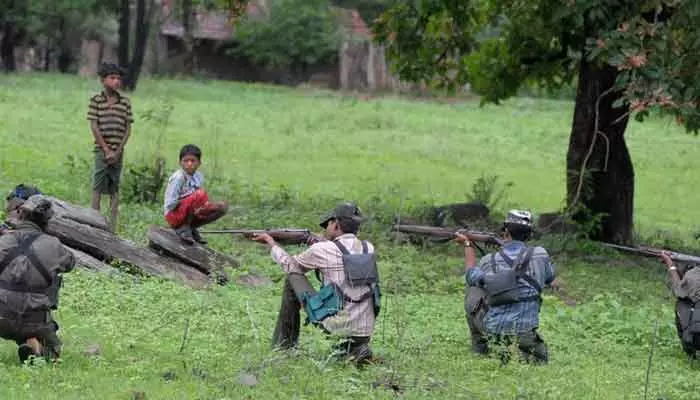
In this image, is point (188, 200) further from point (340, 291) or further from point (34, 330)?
point (34, 330)

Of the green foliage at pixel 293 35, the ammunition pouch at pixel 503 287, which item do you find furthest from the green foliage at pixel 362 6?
the ammunition pouch at pixel 503 287

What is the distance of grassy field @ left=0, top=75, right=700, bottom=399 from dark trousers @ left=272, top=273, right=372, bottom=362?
0.18 meters

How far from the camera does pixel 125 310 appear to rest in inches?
459

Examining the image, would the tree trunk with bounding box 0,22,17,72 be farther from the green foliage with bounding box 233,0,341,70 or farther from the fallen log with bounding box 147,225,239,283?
the fallen log with bounding box 147,225,239,283

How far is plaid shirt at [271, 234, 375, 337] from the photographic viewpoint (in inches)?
392

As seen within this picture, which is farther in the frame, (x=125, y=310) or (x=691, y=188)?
(x=691, y=188)

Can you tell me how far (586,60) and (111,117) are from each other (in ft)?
21.0

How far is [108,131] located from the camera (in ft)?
50.0

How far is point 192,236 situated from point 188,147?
0.94m

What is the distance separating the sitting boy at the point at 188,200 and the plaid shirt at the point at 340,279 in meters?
3.40

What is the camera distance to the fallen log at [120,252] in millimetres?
12992

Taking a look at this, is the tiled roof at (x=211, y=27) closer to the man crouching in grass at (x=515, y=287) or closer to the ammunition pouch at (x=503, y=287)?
the man crouching in grass at (x=515, y=287)

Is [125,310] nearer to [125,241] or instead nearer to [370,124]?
[125,241]

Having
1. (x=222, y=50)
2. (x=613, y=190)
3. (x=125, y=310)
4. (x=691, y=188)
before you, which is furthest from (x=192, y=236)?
(x=222, y=50)
